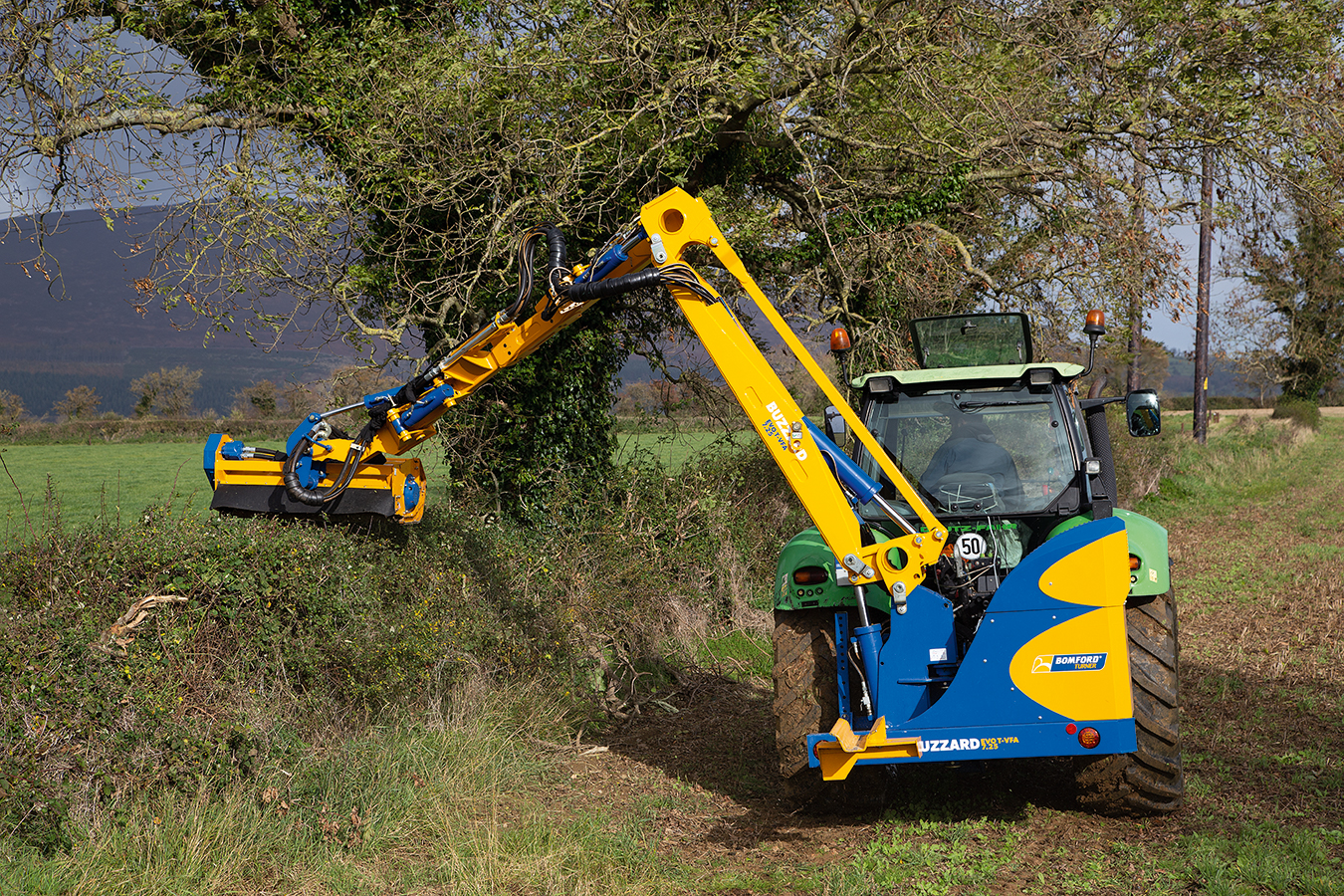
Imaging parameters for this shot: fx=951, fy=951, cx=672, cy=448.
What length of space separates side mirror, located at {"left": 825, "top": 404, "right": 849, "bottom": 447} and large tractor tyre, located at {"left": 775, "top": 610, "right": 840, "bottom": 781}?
120 cm

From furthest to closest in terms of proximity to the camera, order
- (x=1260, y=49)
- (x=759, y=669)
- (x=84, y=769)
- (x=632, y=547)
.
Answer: (x=1260, y=49)
(x=632, y=547)
(x=759, y=669)
(x=84, y=769)

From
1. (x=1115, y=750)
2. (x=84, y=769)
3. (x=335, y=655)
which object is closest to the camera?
(x=1115, y=750)

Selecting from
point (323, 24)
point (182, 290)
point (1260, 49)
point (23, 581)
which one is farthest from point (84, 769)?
point (1260, 49)

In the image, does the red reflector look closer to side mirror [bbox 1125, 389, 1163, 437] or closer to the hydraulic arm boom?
the hydraulic arm boom

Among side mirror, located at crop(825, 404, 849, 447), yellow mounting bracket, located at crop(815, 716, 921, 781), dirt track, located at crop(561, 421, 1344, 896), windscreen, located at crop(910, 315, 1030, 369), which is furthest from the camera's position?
windscreen, located at crop(910, 315, 1030, 369)

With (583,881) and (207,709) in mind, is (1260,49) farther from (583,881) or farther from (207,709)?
(207,709)

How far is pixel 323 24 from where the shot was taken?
10328 millimetres

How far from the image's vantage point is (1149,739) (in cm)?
467

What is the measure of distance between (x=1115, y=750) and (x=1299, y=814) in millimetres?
1327

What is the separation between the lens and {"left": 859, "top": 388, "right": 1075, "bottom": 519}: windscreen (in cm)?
542

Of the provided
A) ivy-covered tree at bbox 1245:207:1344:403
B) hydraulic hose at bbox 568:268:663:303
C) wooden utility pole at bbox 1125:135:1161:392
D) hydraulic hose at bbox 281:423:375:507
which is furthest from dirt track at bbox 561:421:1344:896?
ivy-covered tree at bbox 1245:207:1344:403

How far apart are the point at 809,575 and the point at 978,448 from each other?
4.19 feet

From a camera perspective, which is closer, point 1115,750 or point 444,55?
point 1115,750

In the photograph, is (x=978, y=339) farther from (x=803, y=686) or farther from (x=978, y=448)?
(x=803, y=686)
